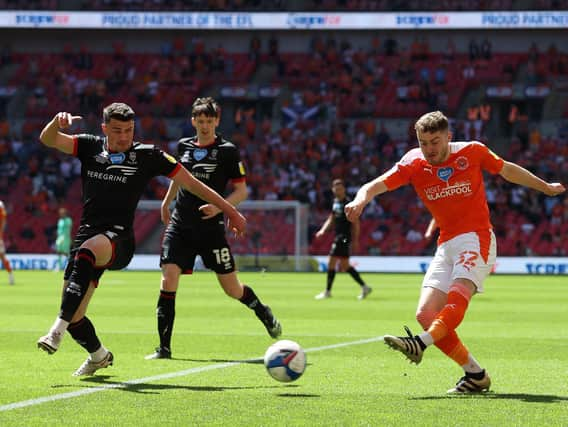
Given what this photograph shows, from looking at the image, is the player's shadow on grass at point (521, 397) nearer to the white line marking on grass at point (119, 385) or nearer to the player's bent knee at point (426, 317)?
the player's bent knee at point (426, 317)

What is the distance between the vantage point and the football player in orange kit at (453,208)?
7.89 meters

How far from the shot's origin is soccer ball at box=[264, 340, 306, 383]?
7.91m

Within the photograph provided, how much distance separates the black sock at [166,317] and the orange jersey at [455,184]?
132 inches

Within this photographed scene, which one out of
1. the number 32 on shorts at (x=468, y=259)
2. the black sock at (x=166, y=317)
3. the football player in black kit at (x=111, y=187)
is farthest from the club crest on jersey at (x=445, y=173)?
the black sock at (x=166, y=317)

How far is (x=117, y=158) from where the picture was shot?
8.69 m

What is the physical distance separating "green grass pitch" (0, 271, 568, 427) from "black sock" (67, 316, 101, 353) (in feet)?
0.88

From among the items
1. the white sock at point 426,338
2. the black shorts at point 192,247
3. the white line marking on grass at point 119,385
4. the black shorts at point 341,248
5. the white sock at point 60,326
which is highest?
the black shorts at point 192,247

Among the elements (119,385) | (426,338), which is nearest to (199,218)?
(119,385)

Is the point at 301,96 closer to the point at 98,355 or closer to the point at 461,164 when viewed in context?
the point at 98,355

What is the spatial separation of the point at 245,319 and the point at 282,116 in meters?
31.1

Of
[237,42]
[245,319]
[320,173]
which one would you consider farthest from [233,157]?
[237,42]

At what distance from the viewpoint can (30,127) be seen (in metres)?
46.8

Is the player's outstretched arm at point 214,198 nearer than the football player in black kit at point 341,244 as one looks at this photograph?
Yes

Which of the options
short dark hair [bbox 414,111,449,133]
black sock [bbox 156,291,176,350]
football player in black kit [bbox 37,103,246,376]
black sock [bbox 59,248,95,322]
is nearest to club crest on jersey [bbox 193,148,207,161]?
black sock [bbox 156,291,176,350]
